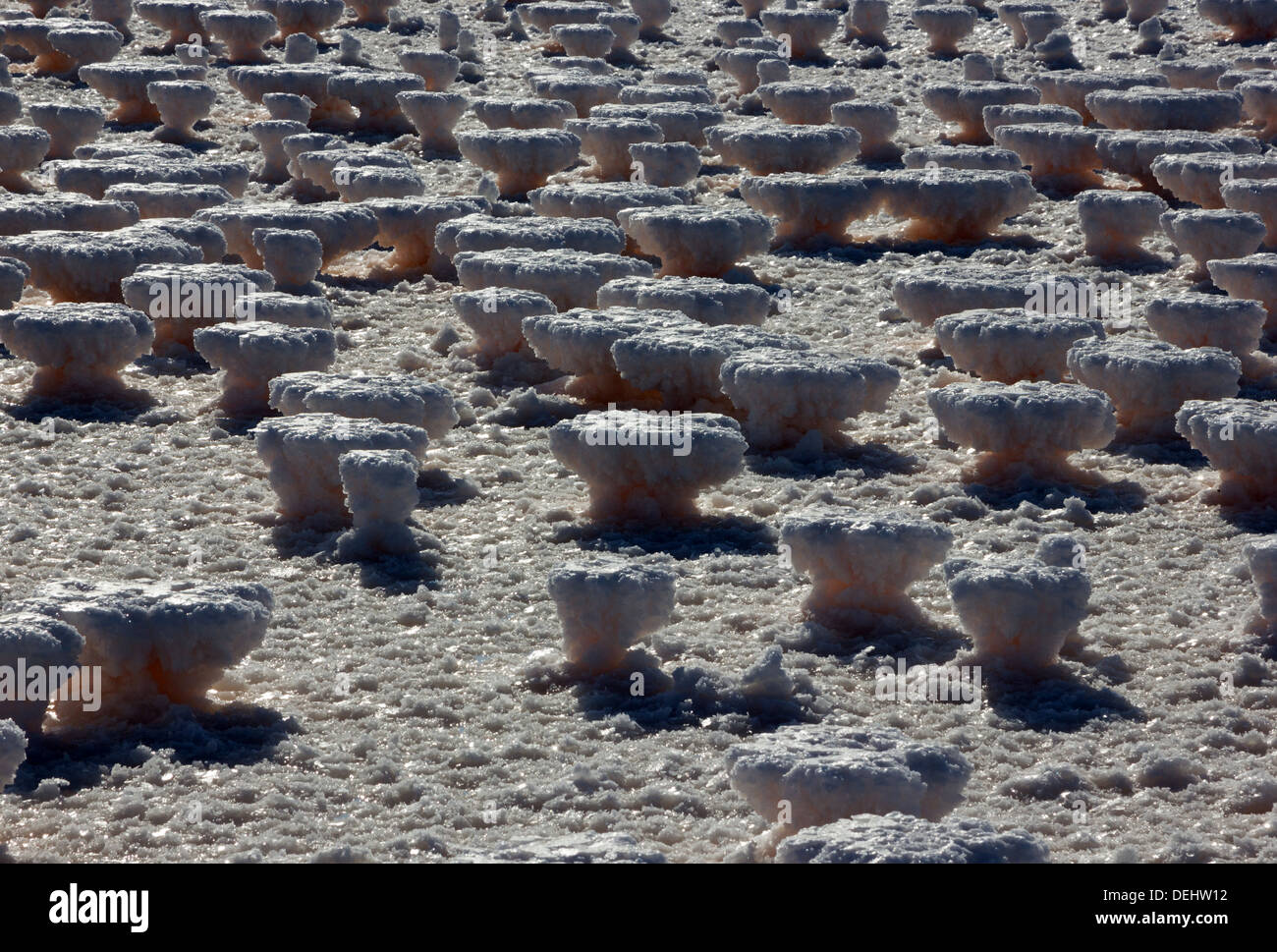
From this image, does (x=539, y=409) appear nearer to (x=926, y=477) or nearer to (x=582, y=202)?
(x=926, y=477)

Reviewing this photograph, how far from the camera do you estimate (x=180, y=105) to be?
13.2 m

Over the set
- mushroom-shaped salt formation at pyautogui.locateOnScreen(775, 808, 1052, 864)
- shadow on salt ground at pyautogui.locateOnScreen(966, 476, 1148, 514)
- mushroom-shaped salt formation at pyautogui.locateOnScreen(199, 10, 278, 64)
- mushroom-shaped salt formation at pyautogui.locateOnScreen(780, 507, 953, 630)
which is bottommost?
mushroom-shaped salt formation at pyautogui.locateOnScreen(775, 808, 1052, 864)

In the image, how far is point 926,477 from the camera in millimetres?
7109

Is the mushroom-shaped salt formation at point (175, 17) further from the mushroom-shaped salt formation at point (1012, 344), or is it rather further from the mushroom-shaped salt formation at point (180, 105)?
the mushroom-shaped salt formation at point (1012, 344)

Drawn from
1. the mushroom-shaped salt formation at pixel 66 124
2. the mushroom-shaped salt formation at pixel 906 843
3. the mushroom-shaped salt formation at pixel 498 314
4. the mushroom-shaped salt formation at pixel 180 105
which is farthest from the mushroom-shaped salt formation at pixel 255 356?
the mushroom-shaped salt formation at pixel 180 105

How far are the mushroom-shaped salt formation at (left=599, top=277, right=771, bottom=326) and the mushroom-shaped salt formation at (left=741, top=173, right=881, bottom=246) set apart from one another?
205cm

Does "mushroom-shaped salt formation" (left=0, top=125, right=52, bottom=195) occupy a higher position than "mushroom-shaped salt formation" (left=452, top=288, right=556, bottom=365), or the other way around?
"mushroom-shaped salt formation" (left=0, top=125, right=52, bottom=195)

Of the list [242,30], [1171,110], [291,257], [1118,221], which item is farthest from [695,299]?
[242,30]

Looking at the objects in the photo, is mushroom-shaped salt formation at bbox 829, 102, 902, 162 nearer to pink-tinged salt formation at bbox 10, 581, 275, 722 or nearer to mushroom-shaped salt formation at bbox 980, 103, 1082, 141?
mushroom-shaped salt formation at bbox 980, 103, 1082, 141

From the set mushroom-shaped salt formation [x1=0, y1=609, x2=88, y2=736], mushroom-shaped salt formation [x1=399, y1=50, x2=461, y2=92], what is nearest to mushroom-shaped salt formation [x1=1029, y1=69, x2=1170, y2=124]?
mushroom-shaped salt formation [x1=399, y1=50, x2=461, y2=92]

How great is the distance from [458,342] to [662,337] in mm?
1492

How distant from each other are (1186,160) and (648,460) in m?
5.99

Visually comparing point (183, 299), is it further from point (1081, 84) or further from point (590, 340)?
point (1081, 84)

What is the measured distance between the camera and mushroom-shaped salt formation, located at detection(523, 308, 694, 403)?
785 cm
